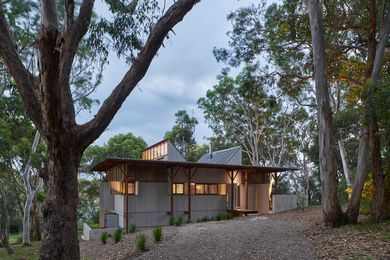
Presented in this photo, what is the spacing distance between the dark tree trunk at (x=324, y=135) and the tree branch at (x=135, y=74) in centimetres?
603

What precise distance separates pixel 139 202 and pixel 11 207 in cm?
1281

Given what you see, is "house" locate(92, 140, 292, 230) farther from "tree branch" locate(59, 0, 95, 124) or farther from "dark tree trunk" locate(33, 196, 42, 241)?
"tree branch" locate(59, 0, 95, 124)

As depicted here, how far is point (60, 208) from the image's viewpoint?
21.5 feet

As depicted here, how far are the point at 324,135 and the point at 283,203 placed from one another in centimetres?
1125

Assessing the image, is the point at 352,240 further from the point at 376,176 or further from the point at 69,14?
the point at 69,14

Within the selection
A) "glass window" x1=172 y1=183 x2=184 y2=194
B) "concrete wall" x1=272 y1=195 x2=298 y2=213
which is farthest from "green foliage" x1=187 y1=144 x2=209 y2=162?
"glass window" x1=172 y1=183 x2=184 y2=194

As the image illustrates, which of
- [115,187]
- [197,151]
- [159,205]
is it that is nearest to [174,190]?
[159,205]

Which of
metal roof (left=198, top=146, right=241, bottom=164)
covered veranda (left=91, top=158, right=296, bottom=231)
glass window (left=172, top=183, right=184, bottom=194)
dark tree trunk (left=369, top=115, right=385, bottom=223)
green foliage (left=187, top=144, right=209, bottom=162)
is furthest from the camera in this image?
green foliage (left=187, top=144, right=209, bottom=162)

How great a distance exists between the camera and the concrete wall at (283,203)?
858 inches

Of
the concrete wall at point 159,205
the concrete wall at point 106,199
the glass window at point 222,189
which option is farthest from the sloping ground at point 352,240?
the concrete wall at point 106,199

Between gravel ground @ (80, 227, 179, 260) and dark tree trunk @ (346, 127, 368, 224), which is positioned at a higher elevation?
dark tree trunk @ (346, 127, 368, 224)

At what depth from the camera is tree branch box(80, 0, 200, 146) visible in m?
6.94

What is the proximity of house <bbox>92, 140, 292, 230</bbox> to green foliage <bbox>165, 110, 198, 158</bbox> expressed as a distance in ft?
49.5

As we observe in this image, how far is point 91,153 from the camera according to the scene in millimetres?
34062
